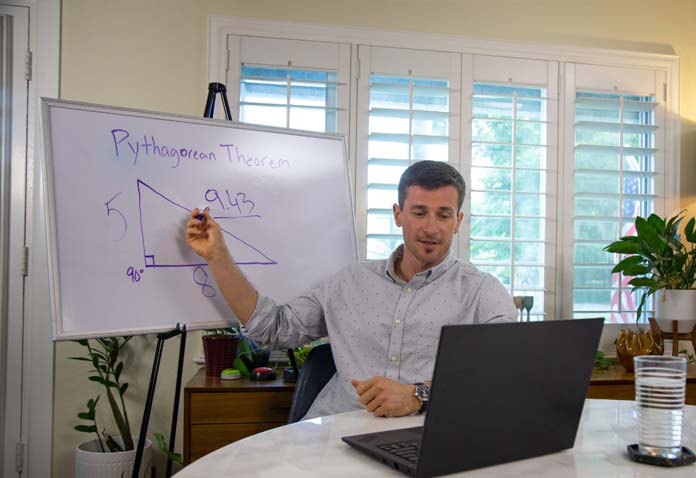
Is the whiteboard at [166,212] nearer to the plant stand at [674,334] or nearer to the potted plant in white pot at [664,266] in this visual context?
the potted plant in white pot at [664,266]

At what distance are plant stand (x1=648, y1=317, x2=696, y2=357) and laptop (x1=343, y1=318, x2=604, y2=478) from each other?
2.07m

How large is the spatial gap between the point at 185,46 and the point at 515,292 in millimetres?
1862

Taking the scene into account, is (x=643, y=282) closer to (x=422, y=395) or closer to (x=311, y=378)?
(x=311, y=378)

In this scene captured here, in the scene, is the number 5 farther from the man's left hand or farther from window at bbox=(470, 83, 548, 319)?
window at bbox=(470, 83, 548, 319)

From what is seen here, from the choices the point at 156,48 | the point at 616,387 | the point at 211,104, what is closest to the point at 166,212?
the point at 211,104

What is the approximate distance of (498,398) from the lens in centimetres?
89

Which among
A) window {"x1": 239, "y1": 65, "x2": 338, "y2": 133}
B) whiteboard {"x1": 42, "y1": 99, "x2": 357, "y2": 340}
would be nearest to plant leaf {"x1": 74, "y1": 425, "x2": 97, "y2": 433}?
whiteboard {"x1": 42, "y1": 99, "x2": 357, "y2": 340}

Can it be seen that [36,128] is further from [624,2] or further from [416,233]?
[624,2]

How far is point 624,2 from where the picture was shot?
3.10 metres

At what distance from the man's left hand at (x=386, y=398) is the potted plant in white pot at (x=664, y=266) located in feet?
6.09

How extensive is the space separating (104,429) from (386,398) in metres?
1.66

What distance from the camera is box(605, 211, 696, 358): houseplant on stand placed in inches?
107

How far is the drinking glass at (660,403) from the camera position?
0.91m

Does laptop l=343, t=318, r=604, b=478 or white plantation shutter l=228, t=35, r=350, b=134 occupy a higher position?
white plantation shutter l=228, t=35, r=350, b=134
